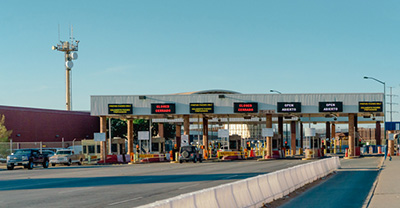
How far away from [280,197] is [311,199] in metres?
1.04

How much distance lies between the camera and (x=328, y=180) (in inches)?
1172

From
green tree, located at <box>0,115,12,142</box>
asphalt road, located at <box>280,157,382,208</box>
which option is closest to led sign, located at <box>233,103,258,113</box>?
asphalt road, located at <box>280,157,382,208</box>

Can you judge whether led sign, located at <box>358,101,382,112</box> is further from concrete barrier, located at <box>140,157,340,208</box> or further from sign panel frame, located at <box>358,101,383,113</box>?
concrete barrier, located at <box>140,157,340,208</box>

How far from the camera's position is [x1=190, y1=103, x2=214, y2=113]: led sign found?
58.6 m

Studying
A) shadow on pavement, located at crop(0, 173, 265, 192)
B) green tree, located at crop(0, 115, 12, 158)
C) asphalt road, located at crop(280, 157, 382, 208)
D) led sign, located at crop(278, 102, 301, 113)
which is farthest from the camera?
green tree, located at crop(0, 115, 12, 158)

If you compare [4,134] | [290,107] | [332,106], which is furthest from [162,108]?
[4,134]

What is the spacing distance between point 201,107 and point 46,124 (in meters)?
31.4

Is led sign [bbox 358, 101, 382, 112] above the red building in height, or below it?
above

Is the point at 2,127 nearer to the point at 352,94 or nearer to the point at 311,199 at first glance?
the point at 352,94

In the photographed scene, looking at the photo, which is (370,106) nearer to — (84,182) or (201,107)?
(201,107)

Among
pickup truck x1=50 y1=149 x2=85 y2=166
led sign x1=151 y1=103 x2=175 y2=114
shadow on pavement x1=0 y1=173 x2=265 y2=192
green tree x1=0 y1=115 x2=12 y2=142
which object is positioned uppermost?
led sign x1=151 y1=103 x2=175 y2=114

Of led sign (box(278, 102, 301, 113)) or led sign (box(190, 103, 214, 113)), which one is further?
led sign (box(190, 103, 214, 113))

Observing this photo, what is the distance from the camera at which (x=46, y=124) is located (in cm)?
8206

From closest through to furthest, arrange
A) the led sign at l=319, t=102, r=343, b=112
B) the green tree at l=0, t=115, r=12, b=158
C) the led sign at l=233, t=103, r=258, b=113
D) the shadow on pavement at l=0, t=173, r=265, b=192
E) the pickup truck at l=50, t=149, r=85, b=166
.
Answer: the shadow on pavement at l=0, t=173, r=265, b=192, the pickup truck at l=50, t=149, r=85, b=166, the led sign at l=319, t=102, r=343, b=112, the led sign at l=233, t=103, r=258, b=113, the green tree at l=0, t=115, r=12, b=158
